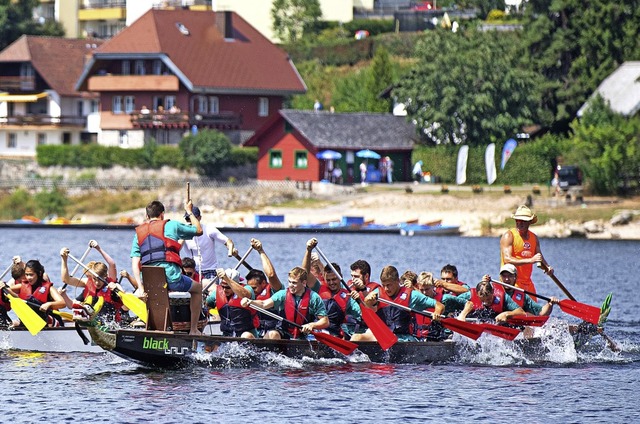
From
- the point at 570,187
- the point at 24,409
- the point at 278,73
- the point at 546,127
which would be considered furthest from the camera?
the point at 278,73

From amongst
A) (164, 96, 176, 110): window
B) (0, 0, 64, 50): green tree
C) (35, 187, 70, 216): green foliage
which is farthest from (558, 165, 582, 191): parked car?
(0, 0, 64, 50): green tree

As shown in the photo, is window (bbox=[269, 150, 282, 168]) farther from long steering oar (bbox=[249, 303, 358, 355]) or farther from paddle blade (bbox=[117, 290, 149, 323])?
long steering oar (bbox=[249, 303, 358, 355])

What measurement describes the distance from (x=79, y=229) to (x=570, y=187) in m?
21.0

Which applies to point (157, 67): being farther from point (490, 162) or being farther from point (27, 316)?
point (27, 316)

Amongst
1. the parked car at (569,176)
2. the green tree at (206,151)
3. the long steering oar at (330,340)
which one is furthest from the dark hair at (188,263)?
the green tree at (206,151)

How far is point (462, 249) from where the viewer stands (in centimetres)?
5091

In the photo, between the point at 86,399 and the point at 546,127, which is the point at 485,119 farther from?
the point at 86,399

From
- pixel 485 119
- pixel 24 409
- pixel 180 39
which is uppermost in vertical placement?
pixel 180 39

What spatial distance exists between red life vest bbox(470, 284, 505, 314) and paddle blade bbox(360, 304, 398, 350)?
5.41ft

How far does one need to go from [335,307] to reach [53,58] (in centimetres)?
6253

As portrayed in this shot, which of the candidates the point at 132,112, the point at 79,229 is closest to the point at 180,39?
the point at 132,112

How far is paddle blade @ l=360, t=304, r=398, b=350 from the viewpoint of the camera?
841 inches

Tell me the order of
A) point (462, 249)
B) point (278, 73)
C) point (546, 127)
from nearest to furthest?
1. point (462, 249)
2. point (546, 127)
3. point (278, 73)

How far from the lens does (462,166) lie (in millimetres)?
65562
